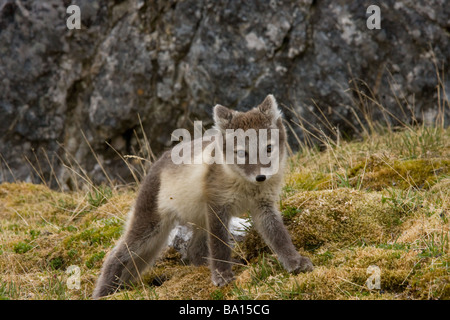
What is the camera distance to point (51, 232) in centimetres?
672

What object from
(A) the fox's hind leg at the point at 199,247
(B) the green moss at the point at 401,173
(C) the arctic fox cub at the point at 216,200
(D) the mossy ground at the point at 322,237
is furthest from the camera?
(B) the green moss at the point at 401,173

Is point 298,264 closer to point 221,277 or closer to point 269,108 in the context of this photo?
point 221,277

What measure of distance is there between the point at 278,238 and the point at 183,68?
204 inches

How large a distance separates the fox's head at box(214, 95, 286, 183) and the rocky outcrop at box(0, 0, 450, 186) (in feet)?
10.4

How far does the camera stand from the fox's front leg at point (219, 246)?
4.71 m

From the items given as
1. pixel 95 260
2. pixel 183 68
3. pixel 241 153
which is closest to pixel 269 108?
pixel 241 153

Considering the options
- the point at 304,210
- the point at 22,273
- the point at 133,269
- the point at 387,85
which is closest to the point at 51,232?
the point at 22,273

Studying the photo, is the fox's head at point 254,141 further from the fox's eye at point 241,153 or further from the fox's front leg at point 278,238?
the fox's front leg at point 278,238

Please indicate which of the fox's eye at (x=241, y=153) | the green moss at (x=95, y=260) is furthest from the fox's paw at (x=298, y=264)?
the green moss at (x=95, y=260)

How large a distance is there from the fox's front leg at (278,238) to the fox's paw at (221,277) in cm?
46

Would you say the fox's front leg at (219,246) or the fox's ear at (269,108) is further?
the fox's ear at (269,108)

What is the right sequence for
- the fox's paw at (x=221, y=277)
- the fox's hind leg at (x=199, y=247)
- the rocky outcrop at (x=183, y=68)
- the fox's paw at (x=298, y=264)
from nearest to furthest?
the fox's paw at (x=298, y=264), the fox's paw at (x=221, y=277), the fox's hind leg at (x=199, y=247), the rocky outcrop at (x=183, y=68)

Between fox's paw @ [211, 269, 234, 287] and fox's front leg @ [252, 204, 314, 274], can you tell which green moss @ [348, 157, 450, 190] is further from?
fox's paw @ [211, 269, 234, 287]
